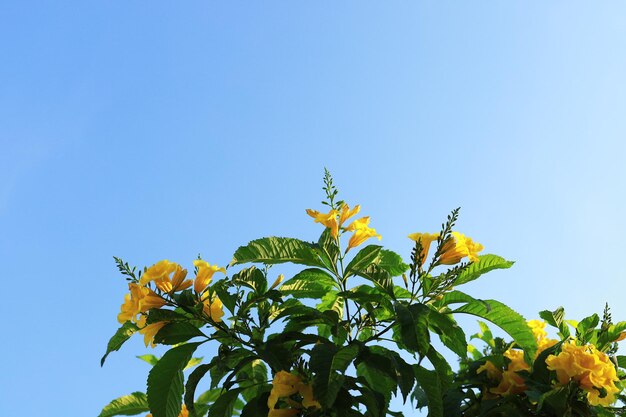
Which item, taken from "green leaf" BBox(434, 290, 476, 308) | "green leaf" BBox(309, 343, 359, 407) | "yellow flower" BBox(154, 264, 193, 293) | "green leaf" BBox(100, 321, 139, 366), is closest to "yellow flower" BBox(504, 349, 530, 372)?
"green leaf" BBox(434, 290, 476, 308)

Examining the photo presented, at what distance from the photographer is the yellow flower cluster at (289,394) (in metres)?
2.52

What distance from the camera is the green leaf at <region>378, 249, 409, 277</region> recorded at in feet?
9.73

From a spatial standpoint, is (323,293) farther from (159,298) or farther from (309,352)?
(159,298)

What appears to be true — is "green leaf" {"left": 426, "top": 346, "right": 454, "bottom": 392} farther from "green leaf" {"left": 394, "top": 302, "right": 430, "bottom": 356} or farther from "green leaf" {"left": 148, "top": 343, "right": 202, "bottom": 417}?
"green leaf" {"left": 148, "top": 343, "right": 202, "bottom": 417}

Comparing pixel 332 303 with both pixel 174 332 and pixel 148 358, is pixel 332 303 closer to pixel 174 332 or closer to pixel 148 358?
pixel 174 332

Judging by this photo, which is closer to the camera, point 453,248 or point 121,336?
point 453,248

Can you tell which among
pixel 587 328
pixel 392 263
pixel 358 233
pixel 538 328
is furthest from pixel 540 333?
pixel 358 233

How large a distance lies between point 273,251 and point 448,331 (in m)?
0.79

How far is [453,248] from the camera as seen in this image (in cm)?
271

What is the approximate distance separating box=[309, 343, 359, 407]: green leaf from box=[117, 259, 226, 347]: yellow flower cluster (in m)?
0.51

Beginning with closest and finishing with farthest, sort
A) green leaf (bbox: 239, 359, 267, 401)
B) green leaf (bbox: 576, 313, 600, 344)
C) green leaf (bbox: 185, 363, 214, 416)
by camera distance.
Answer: green leaf (bbox: 185, 363, 214, 416) < green leaf (bbox: 239, 359, 267, 401) < green leaf (bbox: 576, 313, 600, 344)

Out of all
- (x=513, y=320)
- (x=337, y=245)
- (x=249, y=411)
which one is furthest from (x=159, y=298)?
(x=513, y=320)

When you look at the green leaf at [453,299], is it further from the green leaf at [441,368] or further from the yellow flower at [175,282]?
the yellow flower at [175,282]

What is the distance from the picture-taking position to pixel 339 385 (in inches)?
94.2
